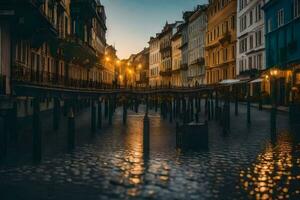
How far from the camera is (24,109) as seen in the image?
29.6 meters

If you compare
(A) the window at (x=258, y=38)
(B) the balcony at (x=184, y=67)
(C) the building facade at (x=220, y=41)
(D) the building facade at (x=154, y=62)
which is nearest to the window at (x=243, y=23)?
(C) the building facade at (x=220, y=41)

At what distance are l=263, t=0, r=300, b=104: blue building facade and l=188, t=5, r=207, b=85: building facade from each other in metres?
31.2

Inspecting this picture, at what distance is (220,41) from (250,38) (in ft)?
38.3

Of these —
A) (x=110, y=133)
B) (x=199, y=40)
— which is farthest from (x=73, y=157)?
(x=199, y=40)

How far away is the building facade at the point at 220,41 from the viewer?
63.8 metres

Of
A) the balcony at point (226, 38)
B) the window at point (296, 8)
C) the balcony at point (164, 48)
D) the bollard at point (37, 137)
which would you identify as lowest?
the bollard at point (37, 137)

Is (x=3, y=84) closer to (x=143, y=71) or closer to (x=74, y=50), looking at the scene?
(x=74, y=50)

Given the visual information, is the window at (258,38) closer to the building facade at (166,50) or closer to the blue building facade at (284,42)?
the blue building facade at (284,42)

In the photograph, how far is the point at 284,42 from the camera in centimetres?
4272

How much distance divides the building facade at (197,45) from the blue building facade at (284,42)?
31.2 meters

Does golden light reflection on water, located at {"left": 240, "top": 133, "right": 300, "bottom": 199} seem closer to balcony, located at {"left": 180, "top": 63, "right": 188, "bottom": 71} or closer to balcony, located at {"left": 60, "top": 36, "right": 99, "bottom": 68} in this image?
balcony, located at {"left": 60, "top": 36, "right": 99, "bottom": 68}

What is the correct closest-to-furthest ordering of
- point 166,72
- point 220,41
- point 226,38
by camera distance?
point 226,38
point 220,41
point 166,72

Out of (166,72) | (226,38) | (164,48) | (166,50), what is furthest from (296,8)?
(164,48)

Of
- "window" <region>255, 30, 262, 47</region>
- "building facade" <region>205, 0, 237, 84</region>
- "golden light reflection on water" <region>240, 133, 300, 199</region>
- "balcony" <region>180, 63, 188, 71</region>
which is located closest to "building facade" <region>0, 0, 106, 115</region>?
"golden light reflection on water" <region>240, 133, 300, 199</region>
